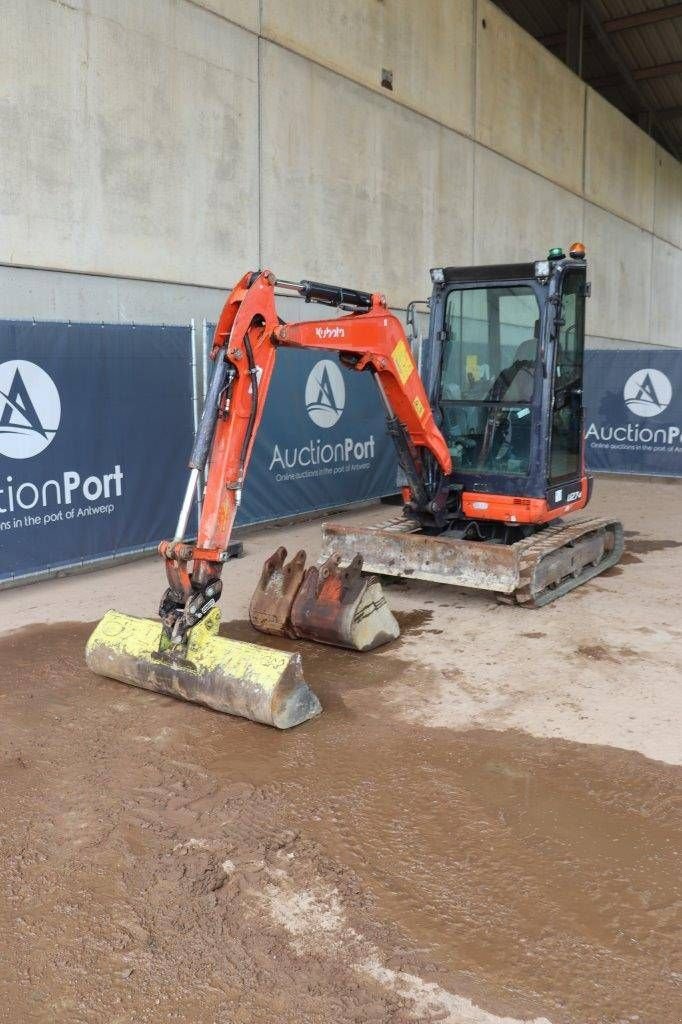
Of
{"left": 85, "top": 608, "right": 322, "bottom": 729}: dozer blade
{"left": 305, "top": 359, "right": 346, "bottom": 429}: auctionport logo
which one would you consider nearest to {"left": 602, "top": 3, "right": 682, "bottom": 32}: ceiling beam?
{"left": 305, "top": 359, "right": 346, "bottom": 429}: auctionport logo

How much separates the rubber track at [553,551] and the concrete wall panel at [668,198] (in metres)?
18.4

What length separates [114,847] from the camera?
12.0 feet

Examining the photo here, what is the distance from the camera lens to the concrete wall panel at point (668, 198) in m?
24.2

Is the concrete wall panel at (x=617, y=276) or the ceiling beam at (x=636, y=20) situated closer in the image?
the ceiling beam at (x=636, y=20)

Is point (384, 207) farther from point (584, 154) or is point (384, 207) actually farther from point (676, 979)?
point (676, 979)

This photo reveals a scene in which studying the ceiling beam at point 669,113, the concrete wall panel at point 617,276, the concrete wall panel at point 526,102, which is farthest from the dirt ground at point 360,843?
the ceiling beam at point 669,113

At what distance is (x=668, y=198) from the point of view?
25.0 m

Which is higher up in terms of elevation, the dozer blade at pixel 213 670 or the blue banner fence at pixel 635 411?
the blue banner fence at pixel 635 411

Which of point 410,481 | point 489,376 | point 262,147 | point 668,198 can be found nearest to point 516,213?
point 262,147

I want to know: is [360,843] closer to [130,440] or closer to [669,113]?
[130,440]

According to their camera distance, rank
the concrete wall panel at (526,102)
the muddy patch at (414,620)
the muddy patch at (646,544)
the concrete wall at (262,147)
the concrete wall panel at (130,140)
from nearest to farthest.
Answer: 1. the muddy patch at (414,620)
2. the concrete wall panel at (130,140)
3. the concrete wall at (262,147)
4. the muddy patch at (646,544)
5. the concrete wall panel at (526,102)

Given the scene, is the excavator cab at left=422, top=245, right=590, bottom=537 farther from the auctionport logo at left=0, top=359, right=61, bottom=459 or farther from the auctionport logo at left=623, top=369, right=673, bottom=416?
the auctionport logo at left=623, top=369, right=673, bottom=416

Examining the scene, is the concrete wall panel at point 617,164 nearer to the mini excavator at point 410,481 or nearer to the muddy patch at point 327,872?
the mini excavator at point 410,481

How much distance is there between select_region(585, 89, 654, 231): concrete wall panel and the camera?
793 inches
